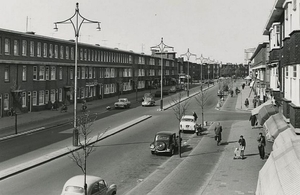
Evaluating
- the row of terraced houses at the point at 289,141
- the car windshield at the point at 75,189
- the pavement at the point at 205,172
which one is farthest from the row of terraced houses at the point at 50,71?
the row of terraced houses at the point at 289,141

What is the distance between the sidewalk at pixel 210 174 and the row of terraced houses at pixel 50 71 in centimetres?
2521

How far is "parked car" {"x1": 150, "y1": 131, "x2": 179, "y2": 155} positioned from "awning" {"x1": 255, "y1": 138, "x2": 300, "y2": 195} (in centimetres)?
1129

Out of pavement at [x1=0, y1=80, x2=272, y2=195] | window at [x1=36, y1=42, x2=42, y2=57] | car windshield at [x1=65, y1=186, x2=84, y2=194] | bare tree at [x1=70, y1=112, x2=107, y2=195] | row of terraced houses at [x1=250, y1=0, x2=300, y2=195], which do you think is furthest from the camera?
window at [x1=36, y1=42, x2=42, y2=57]

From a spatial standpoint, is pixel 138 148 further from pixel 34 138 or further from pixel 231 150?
pixel 34 138

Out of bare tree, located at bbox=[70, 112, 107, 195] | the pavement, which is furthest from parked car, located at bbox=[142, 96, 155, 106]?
the pavement

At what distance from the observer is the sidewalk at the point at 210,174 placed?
15508 mm

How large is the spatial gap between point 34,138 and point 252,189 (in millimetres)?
18936

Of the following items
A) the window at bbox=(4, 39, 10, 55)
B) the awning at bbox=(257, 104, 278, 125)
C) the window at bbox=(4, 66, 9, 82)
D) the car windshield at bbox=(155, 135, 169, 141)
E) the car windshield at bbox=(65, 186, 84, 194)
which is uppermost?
the window at bbox=(4, 39, 10, 55)

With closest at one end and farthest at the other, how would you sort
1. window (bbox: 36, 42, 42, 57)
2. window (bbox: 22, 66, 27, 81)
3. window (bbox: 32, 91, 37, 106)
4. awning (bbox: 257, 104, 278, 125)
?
awning (bbox: 257, 104, 278, 125), window (bbox: 22, 66, 27, 81), window (bbox: 32, 91, 37, 106), window (bbox: 36, 42, 42, 57)

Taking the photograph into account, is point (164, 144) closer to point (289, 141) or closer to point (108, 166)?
point (108, 166)

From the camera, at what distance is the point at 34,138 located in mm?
28672

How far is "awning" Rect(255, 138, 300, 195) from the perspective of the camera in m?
8.86

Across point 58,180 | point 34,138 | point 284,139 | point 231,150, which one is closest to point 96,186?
point 58,180

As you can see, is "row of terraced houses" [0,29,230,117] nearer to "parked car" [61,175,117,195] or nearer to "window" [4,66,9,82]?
"window" [4,66,9,82]
